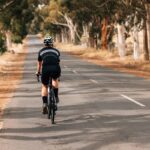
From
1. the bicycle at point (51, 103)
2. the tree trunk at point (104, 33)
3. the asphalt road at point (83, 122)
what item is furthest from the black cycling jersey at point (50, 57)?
the tree trunk at point (104, 33)

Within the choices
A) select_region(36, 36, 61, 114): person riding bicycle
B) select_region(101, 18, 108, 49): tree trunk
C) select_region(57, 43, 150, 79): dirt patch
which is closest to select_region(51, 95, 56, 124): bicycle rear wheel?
select_region(36, 36, 61, 114): person riding bicycle

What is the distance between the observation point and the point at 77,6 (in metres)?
49.1

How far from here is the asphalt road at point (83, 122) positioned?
9727mm

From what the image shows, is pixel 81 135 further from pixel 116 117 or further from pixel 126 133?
pixel 116 117

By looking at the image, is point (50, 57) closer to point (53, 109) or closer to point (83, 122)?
point (53, 109)

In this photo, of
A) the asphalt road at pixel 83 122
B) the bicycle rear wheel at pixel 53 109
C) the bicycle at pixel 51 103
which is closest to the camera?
the asphalt road at pixel 83 122

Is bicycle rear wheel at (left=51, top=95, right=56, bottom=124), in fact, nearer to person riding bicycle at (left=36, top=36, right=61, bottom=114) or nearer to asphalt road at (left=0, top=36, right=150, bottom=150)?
asphalt road at (left=0, top=36, right=150, bottom=150)

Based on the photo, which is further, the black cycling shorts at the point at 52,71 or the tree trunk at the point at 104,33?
the tree trunk at the point at 104,33

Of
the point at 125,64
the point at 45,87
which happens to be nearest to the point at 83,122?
the point at 45,87

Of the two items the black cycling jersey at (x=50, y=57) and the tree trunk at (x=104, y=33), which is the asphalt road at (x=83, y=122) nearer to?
the black cycling jersey at (x=50, y=57)

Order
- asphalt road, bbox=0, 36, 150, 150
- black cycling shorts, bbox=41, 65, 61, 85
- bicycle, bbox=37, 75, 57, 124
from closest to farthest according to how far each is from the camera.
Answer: asphalt road, bbox=0, 36, 150, 150 < bicycle, bbox=37, 75, 57, 124 < black cycling shorts, bbox=41, 65, 61, 85

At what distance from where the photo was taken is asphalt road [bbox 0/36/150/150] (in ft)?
31.9

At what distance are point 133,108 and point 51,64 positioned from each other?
10.1 feet

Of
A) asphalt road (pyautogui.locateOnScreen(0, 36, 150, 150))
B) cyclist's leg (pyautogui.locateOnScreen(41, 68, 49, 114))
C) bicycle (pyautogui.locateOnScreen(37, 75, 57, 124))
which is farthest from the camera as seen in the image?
cyclist's leg (pyautogui.locateOnScreen(41, 68, 49, 114))
